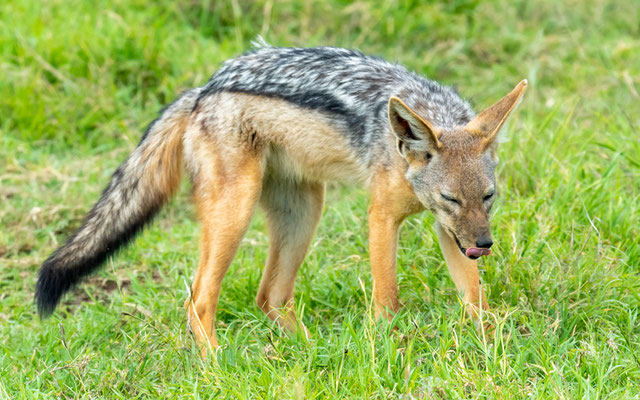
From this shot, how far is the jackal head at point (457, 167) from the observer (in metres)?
4.45

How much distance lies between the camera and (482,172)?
455 cm

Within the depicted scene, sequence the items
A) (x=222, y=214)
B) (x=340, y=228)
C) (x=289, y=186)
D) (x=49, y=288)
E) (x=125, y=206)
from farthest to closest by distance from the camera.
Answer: (x=340, y=228), (x=289, y=186), (x=125, y=206), (x=222, y=214), (x=49, y=288)

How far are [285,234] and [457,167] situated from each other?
4.57 ft

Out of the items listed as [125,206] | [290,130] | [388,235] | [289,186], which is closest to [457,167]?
[388,235]

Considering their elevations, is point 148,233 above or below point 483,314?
below

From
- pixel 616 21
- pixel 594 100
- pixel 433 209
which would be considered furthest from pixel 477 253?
pixel 616 21

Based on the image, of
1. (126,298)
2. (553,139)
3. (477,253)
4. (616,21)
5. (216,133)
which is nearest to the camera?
(477,253)

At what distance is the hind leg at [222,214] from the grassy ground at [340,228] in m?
0.18

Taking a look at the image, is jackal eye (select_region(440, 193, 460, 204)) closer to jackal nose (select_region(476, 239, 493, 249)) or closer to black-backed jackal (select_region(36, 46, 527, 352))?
black-backed jackal (select_region(36, 46, 527, 352))

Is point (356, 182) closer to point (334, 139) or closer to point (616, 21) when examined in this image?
point (334, 139)

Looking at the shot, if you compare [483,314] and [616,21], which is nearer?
[483,314]

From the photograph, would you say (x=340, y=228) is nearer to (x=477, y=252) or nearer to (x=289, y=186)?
(x=289, y=186)

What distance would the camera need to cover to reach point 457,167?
14.9ft

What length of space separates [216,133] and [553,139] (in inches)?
109
